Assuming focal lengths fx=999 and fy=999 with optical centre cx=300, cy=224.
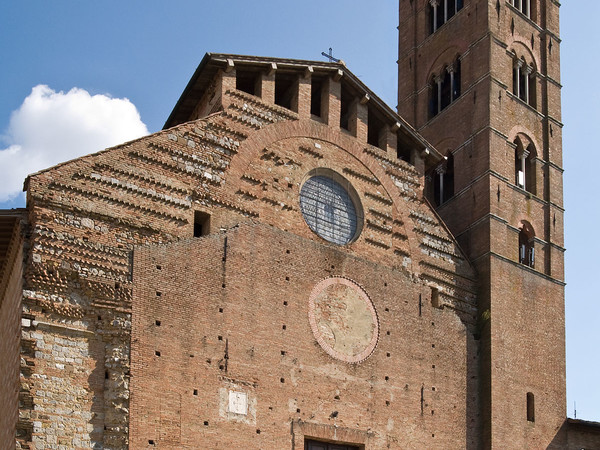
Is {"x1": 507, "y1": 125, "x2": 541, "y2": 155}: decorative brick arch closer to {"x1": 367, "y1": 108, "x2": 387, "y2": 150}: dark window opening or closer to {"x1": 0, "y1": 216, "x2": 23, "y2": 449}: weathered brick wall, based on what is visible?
{"x1": 367, "y1": 108, "x2": 387, "y2": 150}: dark window opening

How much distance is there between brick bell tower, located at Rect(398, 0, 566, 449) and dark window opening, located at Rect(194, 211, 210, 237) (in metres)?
8.01

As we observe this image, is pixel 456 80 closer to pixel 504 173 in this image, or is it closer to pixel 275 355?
pixel 504 173

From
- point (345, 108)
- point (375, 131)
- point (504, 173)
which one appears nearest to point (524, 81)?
point (504, 173)

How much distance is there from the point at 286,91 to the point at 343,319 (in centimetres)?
635

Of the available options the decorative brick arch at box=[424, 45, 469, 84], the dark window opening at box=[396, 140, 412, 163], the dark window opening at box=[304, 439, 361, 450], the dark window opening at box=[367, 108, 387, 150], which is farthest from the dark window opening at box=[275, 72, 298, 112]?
the dark window opening at box=[304, 439, 361, 450]

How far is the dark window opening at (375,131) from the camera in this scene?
26531 mm

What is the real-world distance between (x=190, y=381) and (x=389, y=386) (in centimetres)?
536

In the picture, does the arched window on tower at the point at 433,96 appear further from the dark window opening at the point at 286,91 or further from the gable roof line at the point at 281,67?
the dark window opening at the point at 286,91

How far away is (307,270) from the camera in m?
22.8

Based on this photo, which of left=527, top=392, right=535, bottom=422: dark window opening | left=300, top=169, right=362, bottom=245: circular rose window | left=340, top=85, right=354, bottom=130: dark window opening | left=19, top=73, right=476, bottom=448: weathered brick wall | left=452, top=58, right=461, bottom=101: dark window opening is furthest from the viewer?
left=452, top=58, right=461, bottom=101: dark window opening

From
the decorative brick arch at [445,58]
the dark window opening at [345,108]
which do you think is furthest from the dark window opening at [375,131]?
the decorative brick arch at [445,58]

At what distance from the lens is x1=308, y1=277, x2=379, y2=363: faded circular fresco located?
73.9 ft

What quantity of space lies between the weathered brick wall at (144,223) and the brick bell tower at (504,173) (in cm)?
102

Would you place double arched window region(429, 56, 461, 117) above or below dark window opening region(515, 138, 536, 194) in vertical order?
above
